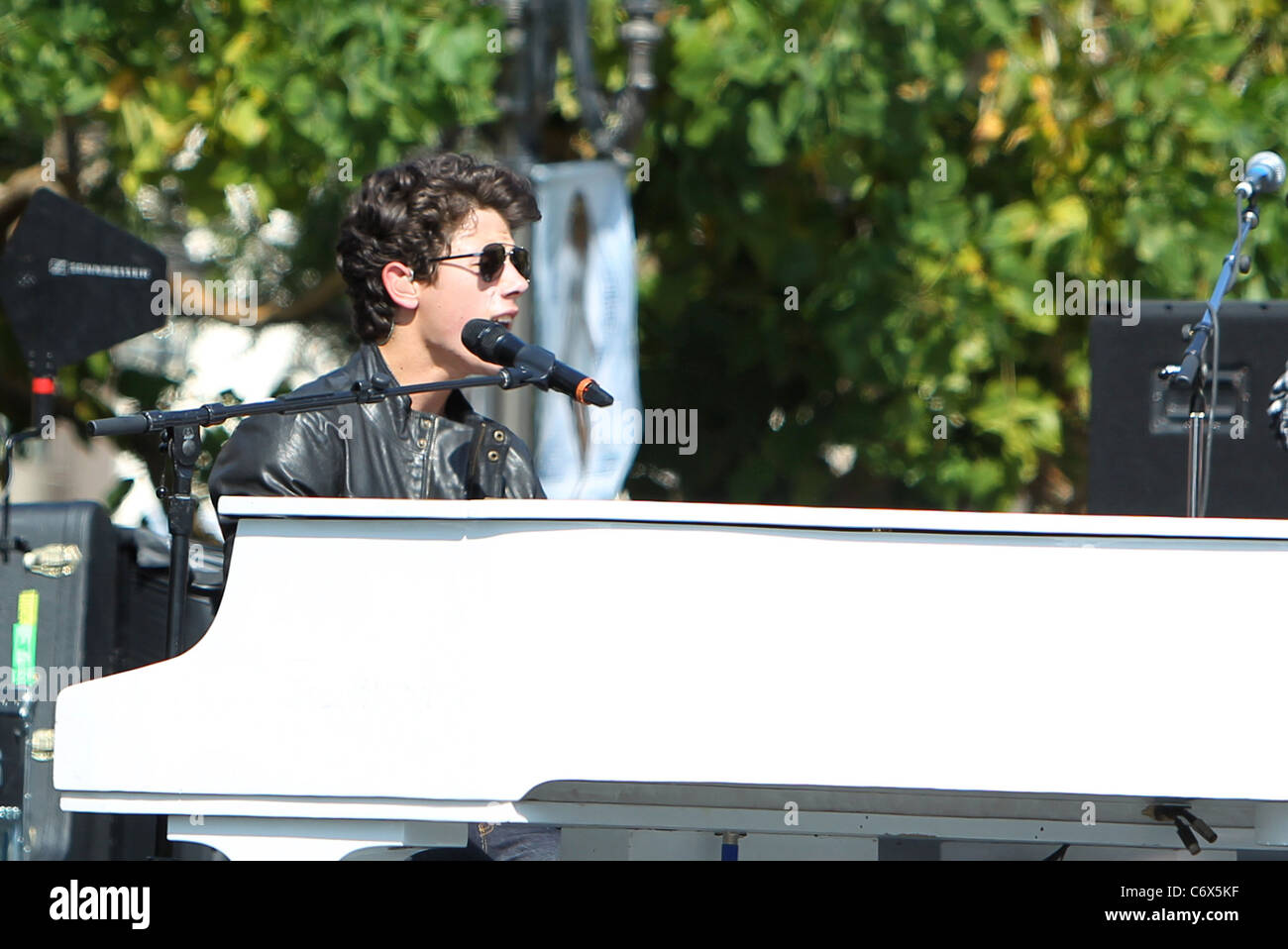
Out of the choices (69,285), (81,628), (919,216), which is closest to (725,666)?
(81,628)

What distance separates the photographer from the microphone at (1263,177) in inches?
127

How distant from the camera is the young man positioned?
2947 millimetres

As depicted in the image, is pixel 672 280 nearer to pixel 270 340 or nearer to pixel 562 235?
pixel 562 235

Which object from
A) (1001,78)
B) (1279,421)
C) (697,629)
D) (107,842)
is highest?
(1001,78)

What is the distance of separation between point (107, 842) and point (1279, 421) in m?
2.50

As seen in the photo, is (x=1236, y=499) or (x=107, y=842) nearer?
(x=107, y=842)

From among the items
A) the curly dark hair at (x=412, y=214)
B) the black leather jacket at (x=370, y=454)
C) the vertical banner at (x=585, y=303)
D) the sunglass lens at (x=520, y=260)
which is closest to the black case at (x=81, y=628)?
the black leather jacket at (x=370, y=454)

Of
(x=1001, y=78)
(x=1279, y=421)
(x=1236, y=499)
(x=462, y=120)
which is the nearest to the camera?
(x=1279, y=421)

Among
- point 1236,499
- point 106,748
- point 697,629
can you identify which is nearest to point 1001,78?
point 1236,499

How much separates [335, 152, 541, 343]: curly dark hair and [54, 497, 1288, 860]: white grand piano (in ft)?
2.92

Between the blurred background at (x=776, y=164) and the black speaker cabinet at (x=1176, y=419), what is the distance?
177cm

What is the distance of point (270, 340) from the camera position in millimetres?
8898

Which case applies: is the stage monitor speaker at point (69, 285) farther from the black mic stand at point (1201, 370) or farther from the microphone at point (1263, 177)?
the microphone at point (1263, 177)
